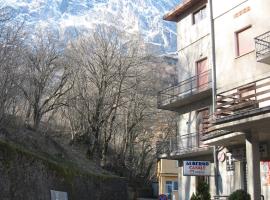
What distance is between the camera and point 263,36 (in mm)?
22375

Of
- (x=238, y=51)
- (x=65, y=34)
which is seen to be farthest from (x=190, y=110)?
(x=65, y=34)

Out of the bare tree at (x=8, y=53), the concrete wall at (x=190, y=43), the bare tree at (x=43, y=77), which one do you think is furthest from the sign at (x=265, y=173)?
the bare tree at (x=43, y=77)

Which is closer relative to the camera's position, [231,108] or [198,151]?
[231,108]

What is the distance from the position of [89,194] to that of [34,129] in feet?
27.9

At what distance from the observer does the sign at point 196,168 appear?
24.2 meters

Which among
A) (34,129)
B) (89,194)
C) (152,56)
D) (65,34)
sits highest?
(65,34)

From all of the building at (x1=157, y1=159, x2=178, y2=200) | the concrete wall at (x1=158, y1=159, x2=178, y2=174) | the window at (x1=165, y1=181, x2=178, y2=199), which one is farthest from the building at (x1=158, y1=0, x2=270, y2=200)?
the concrete wall at (x1=158, y1=159, x2=178, y2=174)

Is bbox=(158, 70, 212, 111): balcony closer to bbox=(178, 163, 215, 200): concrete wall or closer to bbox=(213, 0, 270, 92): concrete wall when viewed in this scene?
bbox=(213, 0, 270, 92): concrete wall

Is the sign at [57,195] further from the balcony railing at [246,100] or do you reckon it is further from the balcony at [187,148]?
the balcony at [187,148]

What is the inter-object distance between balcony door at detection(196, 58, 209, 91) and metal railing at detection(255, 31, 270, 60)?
219 inches

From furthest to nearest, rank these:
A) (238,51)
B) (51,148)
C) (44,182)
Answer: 1. (51,148)
2. (238,51)
3. (44,182)

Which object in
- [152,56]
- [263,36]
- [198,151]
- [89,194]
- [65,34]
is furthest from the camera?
[65,34]

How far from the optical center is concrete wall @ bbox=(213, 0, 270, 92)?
22.9m

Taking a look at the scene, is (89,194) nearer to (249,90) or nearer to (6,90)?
(6,90)
